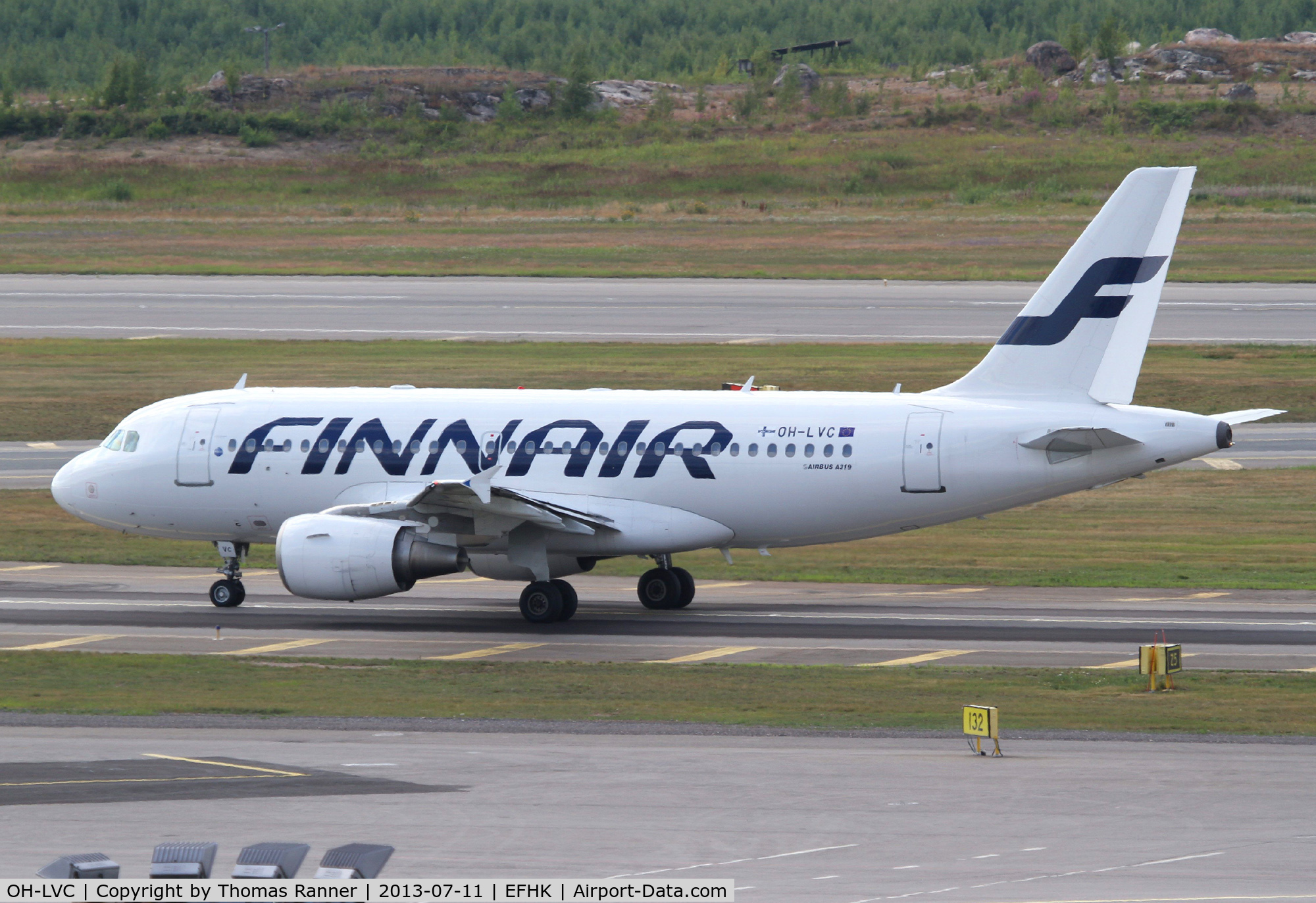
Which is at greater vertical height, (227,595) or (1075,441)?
(1075,441)

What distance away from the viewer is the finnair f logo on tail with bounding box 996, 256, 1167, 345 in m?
32.1

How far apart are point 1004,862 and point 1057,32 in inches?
7014

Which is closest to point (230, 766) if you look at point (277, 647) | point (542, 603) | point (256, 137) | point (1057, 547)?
point (277, 647)

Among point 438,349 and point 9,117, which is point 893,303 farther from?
point 9,117

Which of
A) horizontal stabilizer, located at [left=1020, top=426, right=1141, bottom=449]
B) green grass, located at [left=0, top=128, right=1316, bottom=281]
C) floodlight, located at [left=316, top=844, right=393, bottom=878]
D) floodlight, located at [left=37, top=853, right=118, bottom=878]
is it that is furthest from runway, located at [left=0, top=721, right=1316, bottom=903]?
green grass, located at [left=0, top=128, right=1316, bottom=281]

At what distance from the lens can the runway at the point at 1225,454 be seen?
2002 inches

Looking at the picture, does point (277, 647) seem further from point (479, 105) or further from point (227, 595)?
point (479, 105)

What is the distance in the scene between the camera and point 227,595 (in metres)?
34.7

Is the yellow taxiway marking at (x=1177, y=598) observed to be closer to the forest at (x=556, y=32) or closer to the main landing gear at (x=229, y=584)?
the main landing gear at (x=229, y=584)

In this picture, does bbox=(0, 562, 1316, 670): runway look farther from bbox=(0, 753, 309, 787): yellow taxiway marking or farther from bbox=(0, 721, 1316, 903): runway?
bbox=(0, 753, 309, 787): yellow taxiway marking

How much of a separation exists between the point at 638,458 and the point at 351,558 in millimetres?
5906

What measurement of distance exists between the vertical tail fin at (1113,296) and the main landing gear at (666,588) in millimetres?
7846

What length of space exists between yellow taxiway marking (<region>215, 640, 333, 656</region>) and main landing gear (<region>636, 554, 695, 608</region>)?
6.75 m

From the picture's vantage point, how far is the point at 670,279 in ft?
285
